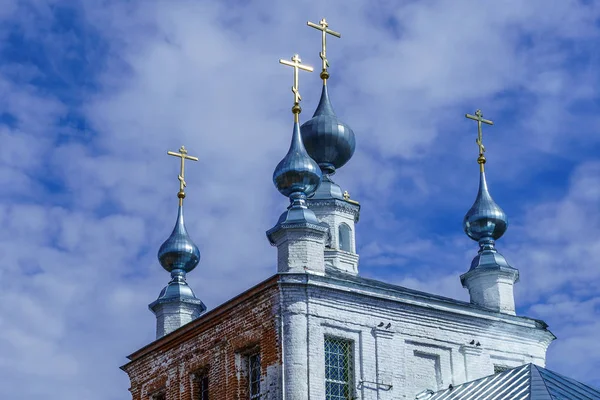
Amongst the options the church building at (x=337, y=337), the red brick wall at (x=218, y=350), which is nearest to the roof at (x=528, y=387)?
the church building at (x=337, y=337)

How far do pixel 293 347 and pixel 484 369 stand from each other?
3.85 meters

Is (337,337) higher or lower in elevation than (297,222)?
lower

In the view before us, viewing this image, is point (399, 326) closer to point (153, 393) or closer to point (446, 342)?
point (446, 342)

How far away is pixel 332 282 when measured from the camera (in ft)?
67.0

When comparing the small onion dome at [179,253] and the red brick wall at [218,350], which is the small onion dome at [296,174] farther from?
the small onion dome at [179,253]

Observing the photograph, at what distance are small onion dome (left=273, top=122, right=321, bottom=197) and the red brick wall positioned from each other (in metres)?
2.00

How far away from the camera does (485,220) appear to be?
24.0 meters

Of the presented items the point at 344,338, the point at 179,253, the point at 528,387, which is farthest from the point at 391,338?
the point at 179,253

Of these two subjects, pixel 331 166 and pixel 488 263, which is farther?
pixel 331 166

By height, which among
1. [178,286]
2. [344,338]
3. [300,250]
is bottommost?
[344,338]

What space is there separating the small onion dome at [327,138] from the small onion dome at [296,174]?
3275 mm

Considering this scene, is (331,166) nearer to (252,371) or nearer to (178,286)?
(178,286)

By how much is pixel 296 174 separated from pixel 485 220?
4492 millimetres

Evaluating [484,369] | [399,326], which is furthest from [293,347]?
[484,369]
